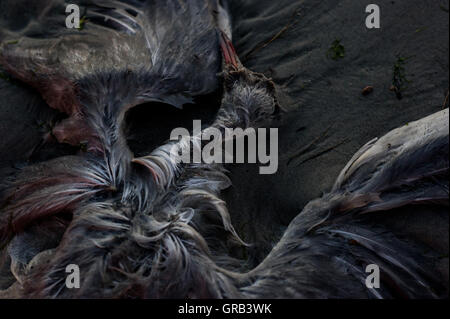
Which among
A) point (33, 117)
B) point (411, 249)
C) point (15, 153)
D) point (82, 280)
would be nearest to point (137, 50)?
point (33, 117)

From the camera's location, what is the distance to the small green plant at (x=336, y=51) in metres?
3.38

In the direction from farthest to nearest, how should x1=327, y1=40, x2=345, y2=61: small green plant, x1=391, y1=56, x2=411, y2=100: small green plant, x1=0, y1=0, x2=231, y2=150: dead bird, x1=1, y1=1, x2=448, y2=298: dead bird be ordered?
x1=327, y1=40, x2=345, y2=61: small green plant, x1=391, y1=56, x2=411, y2=100: small green plant, x1=0, y1=0, x2=231, y2=150: dead bird, x1=1, y1=1, x2=448, y2=298: dead bird

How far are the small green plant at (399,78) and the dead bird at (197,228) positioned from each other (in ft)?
1.54

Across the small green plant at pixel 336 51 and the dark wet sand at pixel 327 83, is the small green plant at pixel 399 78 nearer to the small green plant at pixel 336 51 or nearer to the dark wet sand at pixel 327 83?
the dark wet sand at pixel 327 83

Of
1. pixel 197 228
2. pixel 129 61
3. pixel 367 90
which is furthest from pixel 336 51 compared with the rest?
pixel 197 228

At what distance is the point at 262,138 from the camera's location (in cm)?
334

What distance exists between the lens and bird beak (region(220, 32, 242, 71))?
3.25m

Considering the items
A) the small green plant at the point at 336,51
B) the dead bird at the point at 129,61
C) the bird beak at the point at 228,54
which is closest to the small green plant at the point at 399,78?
the small green plant at the point at 336,51

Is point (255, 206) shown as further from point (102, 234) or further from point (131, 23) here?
point (131, 23)

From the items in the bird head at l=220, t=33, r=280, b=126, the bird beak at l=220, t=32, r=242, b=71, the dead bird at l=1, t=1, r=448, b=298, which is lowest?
the dead bird at l=1, t=1, r=448, b=298

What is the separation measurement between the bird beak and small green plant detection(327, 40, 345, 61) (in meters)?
0.82

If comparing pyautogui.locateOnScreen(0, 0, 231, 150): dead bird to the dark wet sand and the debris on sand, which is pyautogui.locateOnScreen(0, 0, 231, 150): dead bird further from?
the debris on sand

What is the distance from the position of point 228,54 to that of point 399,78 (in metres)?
1.46

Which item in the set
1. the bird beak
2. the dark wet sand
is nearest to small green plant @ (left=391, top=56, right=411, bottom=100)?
the dark wet sand
